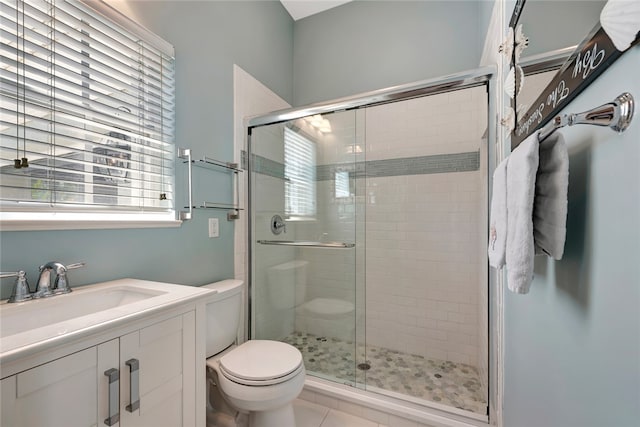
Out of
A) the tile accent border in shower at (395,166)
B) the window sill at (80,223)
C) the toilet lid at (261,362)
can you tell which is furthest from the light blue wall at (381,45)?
the toilet lid at (261,362)

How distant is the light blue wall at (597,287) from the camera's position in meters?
0.41

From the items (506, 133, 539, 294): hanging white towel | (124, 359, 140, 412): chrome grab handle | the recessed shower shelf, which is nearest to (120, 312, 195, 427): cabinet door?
(124, 359, 140, 412): chrome grab handle

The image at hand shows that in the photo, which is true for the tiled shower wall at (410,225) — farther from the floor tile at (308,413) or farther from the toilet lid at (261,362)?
the toilet lid at (261,362)

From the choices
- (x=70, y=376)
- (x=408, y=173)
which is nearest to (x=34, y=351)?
(x=70, y=376)

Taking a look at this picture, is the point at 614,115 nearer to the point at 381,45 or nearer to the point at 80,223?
the point at 80,223

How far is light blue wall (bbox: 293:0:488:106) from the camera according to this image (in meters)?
2.06

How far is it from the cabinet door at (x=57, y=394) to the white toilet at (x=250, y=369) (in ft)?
1.94

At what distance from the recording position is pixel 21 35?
937 millimetres

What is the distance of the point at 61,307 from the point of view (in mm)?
929

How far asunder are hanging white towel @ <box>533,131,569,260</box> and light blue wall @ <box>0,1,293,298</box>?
1.50 meters

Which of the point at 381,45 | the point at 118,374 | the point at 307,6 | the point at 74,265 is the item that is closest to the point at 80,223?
the point at 74,265

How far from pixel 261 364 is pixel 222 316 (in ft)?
1.10

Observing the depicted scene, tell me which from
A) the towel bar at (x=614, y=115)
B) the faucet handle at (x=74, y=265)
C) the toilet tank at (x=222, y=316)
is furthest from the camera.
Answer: the toilet tank at (x=222, y=316)

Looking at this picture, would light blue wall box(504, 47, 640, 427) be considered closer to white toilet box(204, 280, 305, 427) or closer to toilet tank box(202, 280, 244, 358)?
white toilet box(204, 280, 305, 427)
